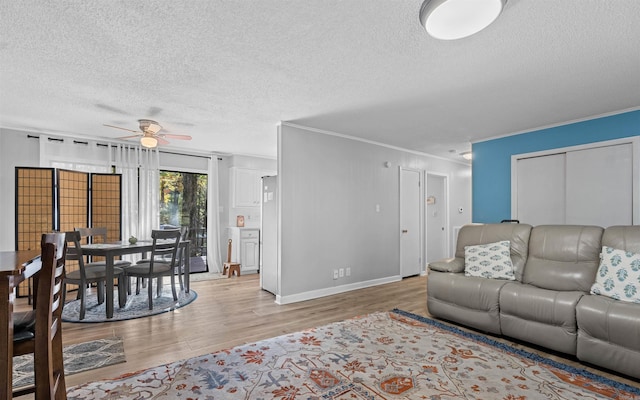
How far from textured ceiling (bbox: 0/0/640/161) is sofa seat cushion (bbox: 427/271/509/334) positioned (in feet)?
6.44

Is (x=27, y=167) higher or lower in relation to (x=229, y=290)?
higher

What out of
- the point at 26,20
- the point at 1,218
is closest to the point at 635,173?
the point at 26,20

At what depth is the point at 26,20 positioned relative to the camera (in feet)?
6.64

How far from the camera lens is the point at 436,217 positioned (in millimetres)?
6766

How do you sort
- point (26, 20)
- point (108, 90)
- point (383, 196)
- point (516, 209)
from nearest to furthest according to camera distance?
point (26, 20), point (108, 90), point (516, 209), point (383, 196)

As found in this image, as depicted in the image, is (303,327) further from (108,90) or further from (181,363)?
(108,90)

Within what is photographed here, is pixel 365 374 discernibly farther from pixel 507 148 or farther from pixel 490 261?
pixel 507 148

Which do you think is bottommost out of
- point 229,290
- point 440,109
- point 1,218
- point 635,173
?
point 229,290

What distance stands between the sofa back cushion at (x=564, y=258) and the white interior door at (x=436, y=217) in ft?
10.6

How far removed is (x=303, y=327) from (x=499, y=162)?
12.9 feet

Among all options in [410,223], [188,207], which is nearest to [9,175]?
[188,207]

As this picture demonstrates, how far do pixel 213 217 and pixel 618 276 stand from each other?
234 inches

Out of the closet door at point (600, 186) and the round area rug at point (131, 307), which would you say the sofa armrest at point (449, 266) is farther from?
the round area rug at point (131, 307)

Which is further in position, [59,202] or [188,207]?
[188,207]
